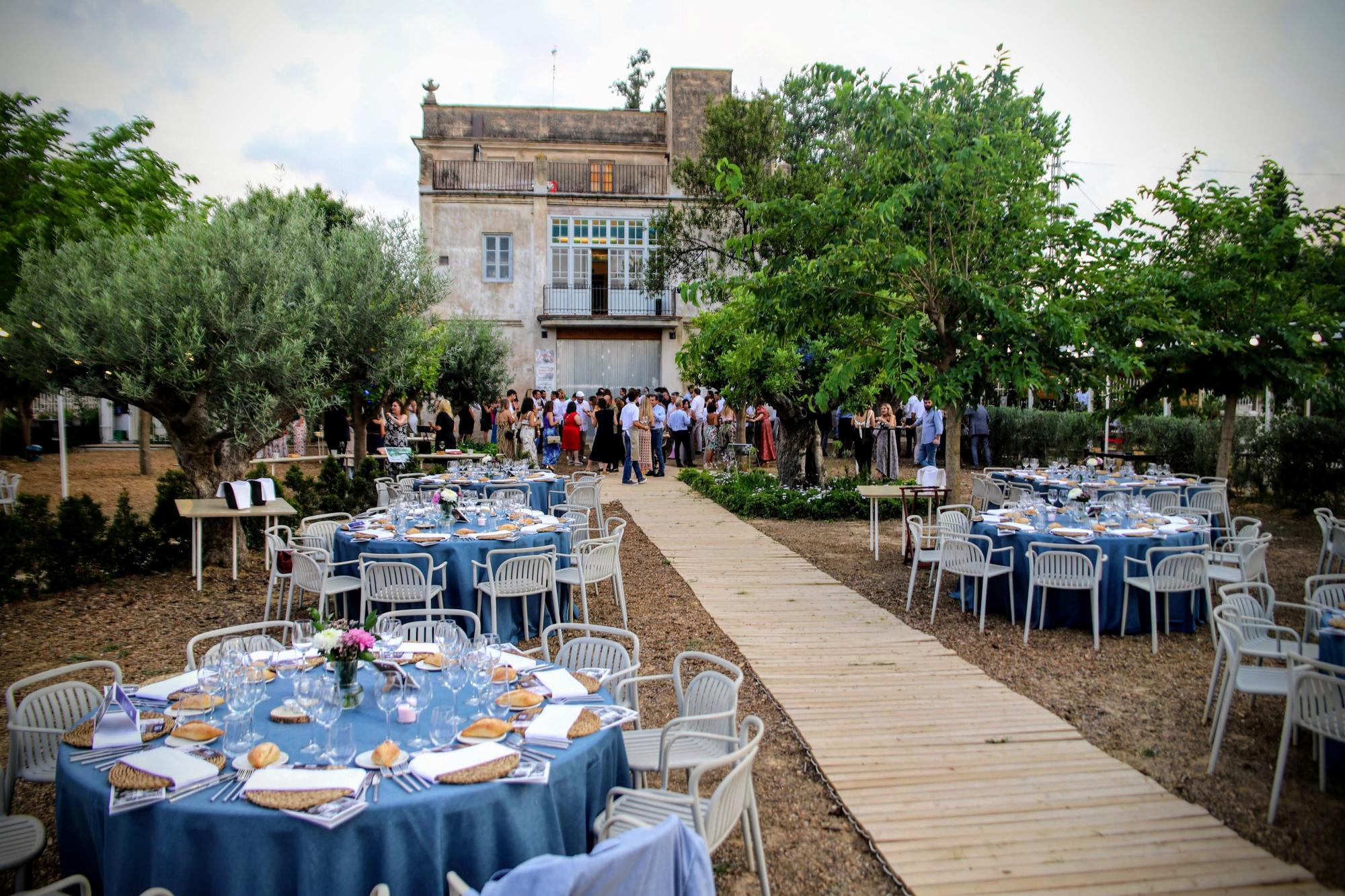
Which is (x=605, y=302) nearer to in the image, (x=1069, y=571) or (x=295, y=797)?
(x=1069, y=571)

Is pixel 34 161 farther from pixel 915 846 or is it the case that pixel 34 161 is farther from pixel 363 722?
pixel 915 846

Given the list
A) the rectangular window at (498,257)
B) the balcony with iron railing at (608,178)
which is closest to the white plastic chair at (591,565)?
the rectangular window at (498,257)

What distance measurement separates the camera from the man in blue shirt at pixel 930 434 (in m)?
16.8

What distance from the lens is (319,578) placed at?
661 centimetres

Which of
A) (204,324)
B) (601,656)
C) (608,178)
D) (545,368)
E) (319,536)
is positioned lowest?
(601,656)

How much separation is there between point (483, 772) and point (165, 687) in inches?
69.2

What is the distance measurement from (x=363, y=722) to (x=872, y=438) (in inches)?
637

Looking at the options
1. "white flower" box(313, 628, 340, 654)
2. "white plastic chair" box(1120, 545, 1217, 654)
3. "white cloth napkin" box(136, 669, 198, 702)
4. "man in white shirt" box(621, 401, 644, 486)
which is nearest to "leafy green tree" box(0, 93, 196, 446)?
"white cloth napkin" box(136, 669, 198, 702)

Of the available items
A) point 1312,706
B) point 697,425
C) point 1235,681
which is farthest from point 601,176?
point 1312,706

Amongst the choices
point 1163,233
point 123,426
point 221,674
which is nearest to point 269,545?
point 221,674

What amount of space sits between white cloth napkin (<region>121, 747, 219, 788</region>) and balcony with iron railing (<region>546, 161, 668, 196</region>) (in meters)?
25.4

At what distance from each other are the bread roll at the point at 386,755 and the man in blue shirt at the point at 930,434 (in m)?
14.7

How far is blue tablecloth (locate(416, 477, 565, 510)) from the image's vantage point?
10922 millimetres

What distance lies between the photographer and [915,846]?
3674mm
